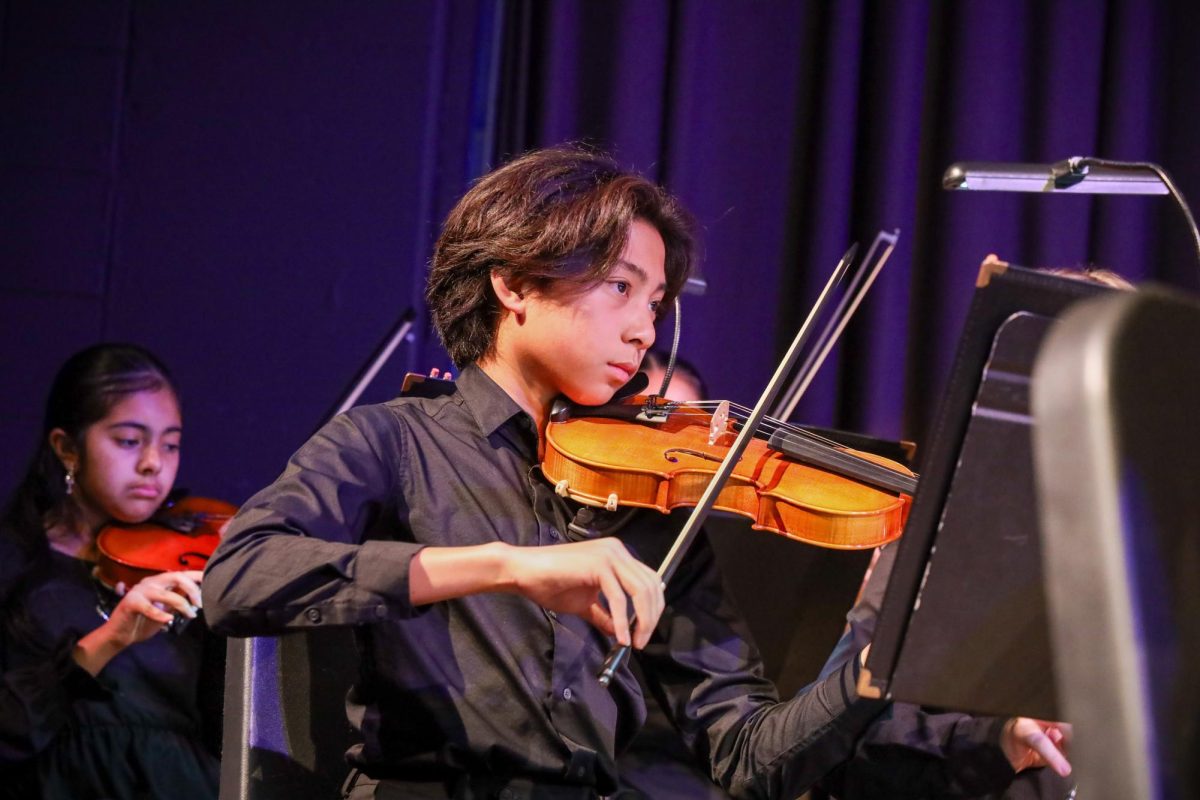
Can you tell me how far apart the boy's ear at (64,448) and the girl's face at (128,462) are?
0.07 ft

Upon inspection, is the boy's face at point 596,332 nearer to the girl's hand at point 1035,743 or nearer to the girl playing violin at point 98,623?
the girl's hand at point 1035,743

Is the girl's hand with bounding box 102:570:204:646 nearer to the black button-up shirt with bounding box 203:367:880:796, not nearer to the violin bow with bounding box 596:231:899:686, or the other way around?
the black button-up shirt with bounding box 203:367:880:796

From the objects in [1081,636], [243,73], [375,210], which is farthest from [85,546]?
[1081,636]

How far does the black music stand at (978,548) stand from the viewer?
3.20 feet

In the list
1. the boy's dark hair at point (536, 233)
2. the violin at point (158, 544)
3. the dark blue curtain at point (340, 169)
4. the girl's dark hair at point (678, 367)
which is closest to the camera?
the boy's dark hair at point (536, 233)

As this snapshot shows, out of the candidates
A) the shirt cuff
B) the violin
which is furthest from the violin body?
the violin

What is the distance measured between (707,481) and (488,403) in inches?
11.8

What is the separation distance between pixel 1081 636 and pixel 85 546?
223 centimetres

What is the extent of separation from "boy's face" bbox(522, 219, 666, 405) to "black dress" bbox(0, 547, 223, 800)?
99 centimetres

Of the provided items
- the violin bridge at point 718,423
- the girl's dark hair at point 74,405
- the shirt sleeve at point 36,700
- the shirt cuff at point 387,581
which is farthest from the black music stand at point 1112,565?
the girl's dark hair at point 74,405

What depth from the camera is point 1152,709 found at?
0.46m

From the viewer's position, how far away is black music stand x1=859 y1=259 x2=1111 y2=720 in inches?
38.4

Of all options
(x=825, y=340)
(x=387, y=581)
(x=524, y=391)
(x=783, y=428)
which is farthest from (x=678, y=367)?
(x=387, y=581)

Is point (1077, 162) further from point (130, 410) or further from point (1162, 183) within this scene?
point (130, 410)
